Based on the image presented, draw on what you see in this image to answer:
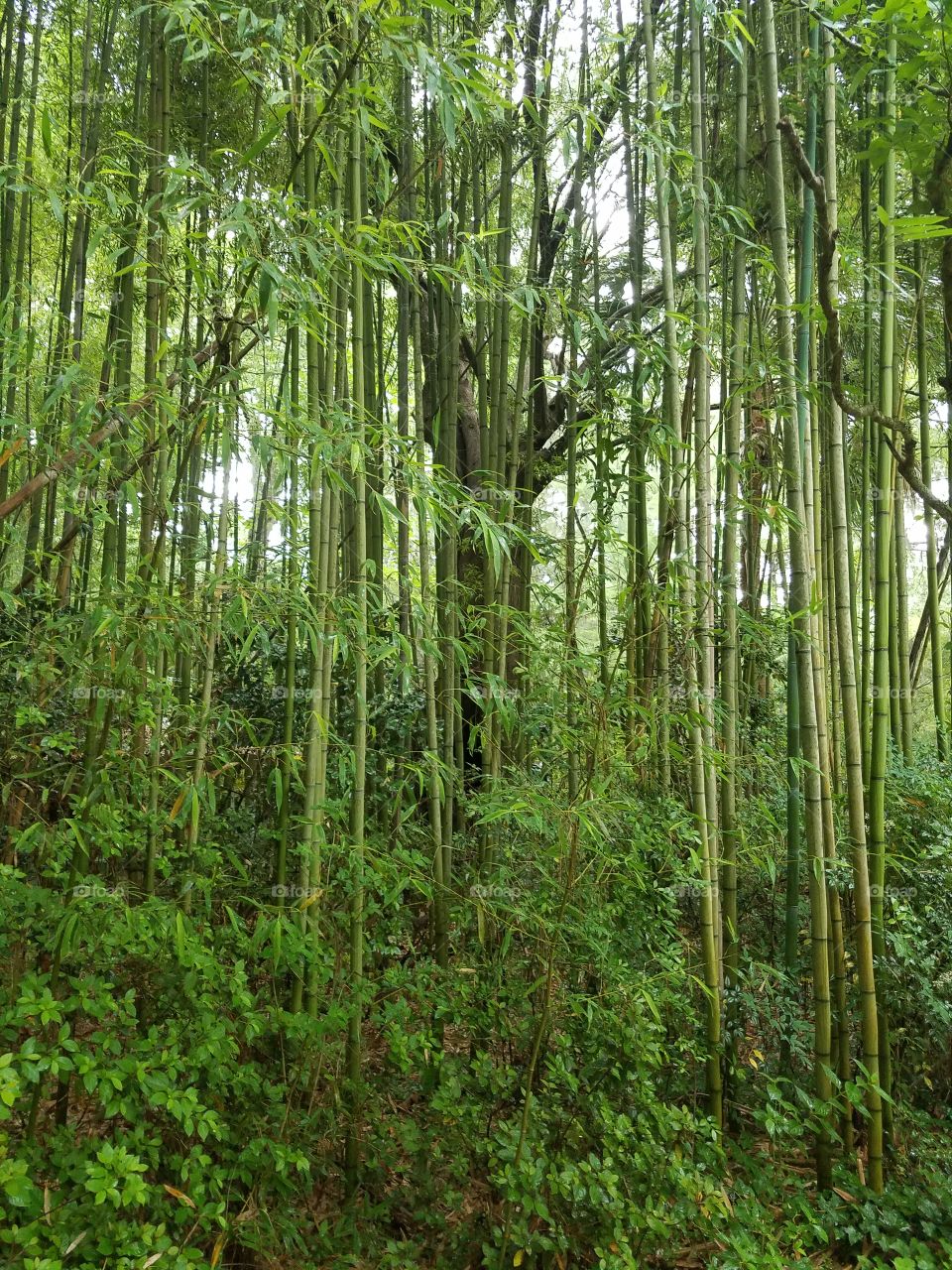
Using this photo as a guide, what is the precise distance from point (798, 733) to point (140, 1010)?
5.68 ft

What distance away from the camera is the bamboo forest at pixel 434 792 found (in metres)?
1.44

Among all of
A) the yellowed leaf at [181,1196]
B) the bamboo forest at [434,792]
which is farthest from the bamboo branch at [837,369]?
the yellowed leaf at [181,1196]

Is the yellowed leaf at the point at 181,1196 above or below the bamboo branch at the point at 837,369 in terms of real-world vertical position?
below

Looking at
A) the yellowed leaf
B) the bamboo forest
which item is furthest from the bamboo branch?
the yellowed leaf

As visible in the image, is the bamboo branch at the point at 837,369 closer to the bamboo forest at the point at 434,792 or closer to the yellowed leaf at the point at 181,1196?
the bamboo forest at the point at 434,792

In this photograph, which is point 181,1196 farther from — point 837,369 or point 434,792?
point 837,369

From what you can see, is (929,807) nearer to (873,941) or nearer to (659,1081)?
(873,941)

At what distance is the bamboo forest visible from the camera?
1.44 m

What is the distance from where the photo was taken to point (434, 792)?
223cm

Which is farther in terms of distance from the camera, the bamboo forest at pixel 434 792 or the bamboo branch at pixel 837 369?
the bamboo forest at pixel 434 792

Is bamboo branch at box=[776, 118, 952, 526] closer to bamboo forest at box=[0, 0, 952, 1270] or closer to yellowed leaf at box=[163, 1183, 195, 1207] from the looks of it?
bamboo forest at box=[0, 0, 952, 1270]

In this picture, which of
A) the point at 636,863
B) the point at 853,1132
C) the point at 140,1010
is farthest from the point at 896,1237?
the point at 140,1010

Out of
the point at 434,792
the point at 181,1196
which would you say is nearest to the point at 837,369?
the point at 434,792

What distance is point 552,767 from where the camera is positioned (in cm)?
219
